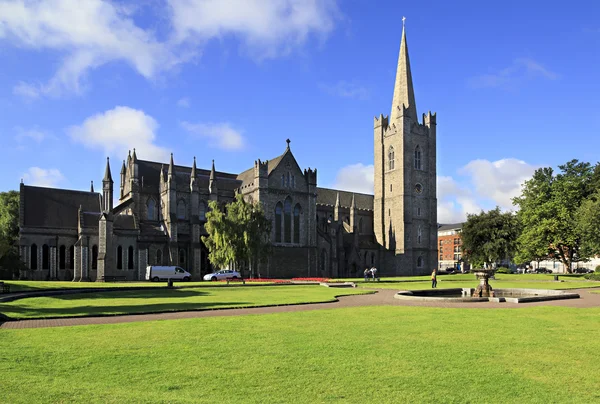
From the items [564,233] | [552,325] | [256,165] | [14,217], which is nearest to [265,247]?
[256,165]

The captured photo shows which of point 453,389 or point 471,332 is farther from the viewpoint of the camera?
point 471,332

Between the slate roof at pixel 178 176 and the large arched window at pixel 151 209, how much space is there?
59.6 inches

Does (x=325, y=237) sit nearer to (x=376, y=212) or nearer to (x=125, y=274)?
(x=376, y=212)

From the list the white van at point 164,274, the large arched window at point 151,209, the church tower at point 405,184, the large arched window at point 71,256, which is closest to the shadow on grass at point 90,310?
the white van at point 164,274

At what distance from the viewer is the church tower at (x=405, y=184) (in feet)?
283

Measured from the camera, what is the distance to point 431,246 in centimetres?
8862

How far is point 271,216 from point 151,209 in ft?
54.0

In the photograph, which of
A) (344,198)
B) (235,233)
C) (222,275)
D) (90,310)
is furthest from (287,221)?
(90,310)

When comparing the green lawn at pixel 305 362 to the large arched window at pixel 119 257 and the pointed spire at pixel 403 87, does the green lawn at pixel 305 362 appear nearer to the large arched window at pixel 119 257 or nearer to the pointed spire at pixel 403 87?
the large arched window at pixel 119 257

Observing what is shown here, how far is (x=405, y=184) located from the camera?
86.2 m

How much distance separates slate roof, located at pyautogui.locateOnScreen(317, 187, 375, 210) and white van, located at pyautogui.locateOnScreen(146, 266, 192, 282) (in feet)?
121

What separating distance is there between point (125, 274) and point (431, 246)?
52.7 m

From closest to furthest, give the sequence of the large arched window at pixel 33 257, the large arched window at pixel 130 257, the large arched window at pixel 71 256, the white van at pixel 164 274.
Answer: the white van at pixel 164 274
the large arched window at pixel 33 257
the large arched window at pixel 130 257
the large arched window at pixel 71 256

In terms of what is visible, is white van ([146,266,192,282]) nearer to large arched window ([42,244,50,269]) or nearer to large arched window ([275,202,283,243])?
large arched window ([42,244,50,269])
